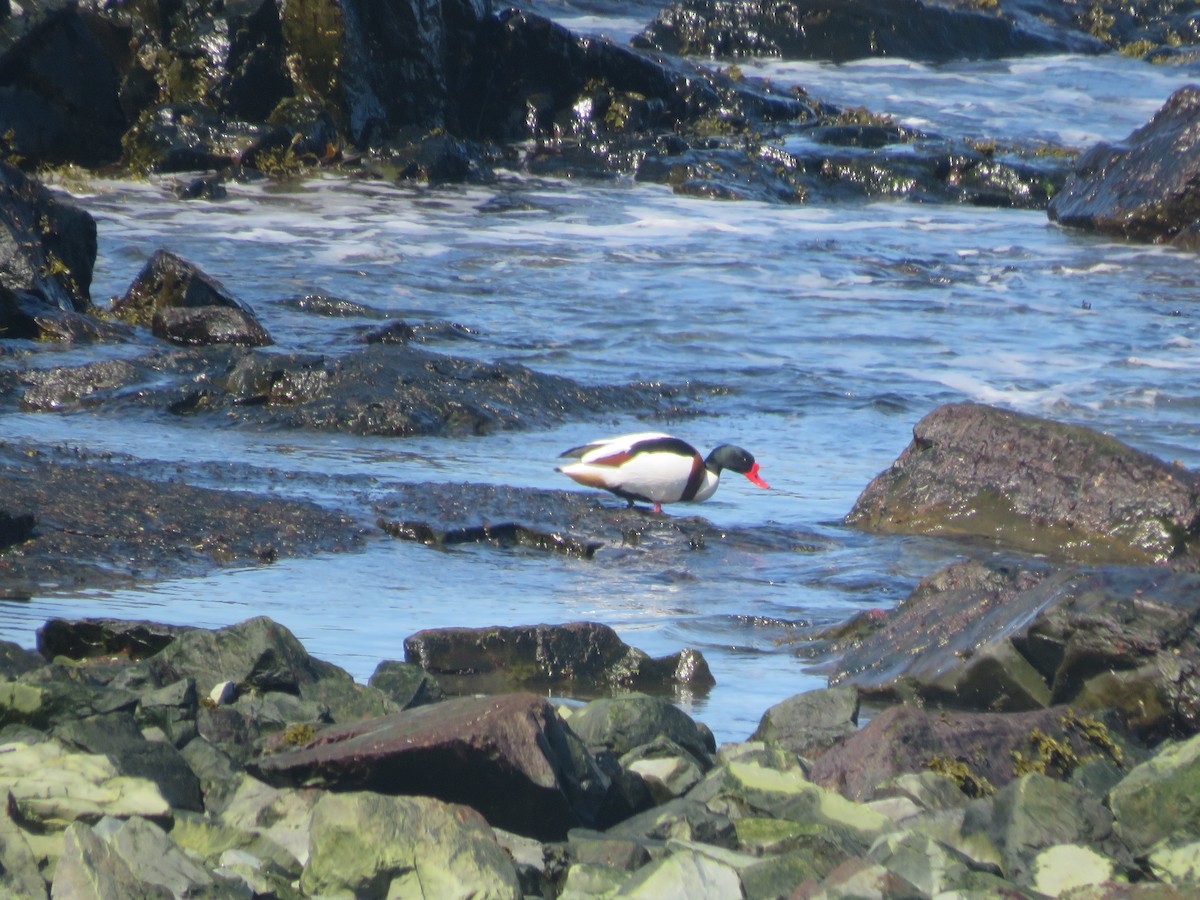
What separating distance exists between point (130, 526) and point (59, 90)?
13369mm

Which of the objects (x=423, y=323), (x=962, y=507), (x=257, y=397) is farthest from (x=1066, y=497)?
(x=423, y=323)

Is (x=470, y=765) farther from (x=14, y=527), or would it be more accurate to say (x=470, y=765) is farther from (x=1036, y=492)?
(x=1036, y=492)

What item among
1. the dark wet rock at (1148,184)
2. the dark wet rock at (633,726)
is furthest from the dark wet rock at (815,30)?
the dark wet rock at (633,726)

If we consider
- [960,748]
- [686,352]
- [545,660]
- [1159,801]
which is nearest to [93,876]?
[960,748]

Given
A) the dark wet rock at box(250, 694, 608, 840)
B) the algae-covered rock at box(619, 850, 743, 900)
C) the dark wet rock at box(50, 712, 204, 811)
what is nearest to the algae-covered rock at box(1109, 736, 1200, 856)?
the algae-covered rock at box(619, 850, 743, 900)

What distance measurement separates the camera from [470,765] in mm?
3461

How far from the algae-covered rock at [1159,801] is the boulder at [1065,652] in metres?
0.85

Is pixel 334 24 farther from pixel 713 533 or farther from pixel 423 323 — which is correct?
pixel 713 533

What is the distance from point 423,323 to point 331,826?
397 inches

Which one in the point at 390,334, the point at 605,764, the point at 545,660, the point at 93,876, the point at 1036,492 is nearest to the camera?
the point at 93,876

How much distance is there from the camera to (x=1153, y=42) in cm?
3347

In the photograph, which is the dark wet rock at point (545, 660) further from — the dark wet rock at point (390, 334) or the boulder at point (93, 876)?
the dark wet rock at point (390, 334)

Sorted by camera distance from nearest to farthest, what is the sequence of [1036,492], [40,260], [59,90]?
1. [1036,492]
2. [40,260]
3. [59,90]

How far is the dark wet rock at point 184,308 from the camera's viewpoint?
37.0ft
